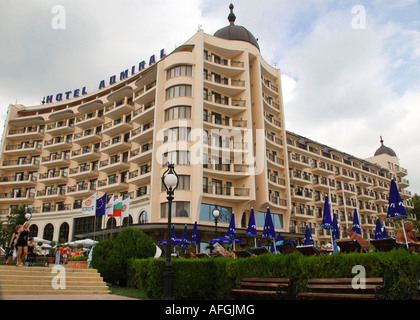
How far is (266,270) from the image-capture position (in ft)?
28.1

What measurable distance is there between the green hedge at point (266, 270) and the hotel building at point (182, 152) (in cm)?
1693

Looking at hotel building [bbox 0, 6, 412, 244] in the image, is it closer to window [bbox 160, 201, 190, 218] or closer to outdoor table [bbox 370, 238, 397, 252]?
window [bbox 160, 201, 190, 218]

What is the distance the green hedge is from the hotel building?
667 inches

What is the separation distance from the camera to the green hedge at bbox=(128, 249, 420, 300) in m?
6.20

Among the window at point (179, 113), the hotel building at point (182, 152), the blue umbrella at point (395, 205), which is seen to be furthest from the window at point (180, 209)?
the blue umbrella at point (395, 205)

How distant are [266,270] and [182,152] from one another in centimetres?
2341

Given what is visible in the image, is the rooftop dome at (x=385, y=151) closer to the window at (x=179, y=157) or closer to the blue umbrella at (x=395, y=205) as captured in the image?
the window at (x=179, y=157)

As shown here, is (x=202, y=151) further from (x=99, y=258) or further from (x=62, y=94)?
(x=62, y=94)

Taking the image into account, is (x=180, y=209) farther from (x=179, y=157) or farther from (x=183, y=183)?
(x=179, y=157)

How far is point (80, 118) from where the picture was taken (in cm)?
4791

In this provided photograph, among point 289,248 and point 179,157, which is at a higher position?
point 179,157

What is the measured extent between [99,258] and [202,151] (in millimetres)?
18882

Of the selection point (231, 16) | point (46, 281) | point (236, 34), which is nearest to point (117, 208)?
point (46, 281)

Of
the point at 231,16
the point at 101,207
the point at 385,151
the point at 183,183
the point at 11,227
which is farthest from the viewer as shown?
the point at 385,151
